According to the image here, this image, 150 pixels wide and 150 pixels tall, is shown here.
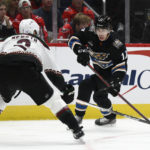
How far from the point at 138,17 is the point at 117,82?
1.53 meters

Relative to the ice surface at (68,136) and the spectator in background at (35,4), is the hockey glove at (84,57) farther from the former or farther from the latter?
the spectator in background at (35,4)

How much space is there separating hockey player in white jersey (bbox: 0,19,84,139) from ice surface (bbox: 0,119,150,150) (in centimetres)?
22

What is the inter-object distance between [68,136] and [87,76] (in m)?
1.24

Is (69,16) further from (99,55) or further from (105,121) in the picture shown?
(105,121)

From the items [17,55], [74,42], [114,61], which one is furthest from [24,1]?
[17,55]

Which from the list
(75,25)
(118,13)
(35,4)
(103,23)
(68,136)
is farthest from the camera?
(35,4)

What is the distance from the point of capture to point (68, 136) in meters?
4.24

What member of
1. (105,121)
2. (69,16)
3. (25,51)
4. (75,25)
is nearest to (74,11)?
(69,16)

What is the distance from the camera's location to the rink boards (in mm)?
5301

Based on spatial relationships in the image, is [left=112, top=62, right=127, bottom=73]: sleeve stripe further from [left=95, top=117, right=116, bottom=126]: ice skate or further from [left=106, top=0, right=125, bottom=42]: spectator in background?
[left=106, top=0, right=125, bottom=42]: spectator in background

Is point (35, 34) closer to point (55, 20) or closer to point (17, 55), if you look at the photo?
point (17, 55)

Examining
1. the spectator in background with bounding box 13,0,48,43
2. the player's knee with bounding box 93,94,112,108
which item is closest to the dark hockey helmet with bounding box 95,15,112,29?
the player's knee with bounding box 93,94,112,108

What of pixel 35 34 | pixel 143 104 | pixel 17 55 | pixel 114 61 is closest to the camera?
pixel 17 55

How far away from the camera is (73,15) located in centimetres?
579
